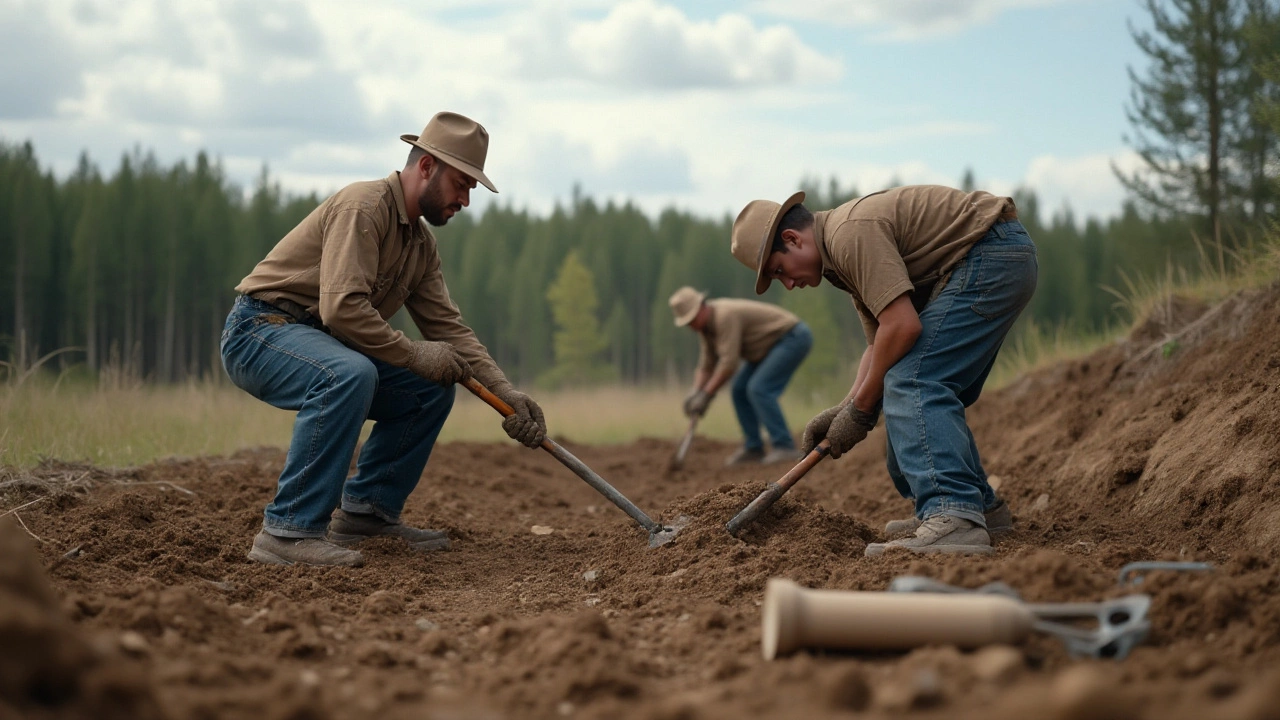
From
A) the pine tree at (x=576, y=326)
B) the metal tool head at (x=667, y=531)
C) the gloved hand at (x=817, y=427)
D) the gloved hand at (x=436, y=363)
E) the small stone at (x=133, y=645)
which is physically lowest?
the pine tree at (x=576, y=326)

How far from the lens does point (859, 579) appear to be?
11.1ft

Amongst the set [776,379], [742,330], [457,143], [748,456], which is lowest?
[748,456]

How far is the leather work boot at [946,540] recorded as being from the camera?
3.87 metres

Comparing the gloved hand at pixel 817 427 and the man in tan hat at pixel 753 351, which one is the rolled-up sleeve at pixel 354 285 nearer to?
the gloved hand at pixel 817 427

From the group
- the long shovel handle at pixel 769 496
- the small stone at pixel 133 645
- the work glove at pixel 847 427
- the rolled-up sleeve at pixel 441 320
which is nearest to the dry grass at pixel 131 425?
the rolled-up sleeve at pixel 441 320

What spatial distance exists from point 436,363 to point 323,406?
1.80 ft

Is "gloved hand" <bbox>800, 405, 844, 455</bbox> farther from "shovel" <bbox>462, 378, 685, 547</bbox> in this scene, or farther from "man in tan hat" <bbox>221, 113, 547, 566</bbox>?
"man in tan hat" <bbox>221, 113, 547, 566</bbox>

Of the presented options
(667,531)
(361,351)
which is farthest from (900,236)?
(361,351)

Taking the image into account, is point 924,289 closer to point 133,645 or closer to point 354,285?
point 354,285

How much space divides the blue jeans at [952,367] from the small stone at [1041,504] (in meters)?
1.48

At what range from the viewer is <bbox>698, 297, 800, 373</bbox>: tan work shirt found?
9.56 metres

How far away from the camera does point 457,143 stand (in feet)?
15.1

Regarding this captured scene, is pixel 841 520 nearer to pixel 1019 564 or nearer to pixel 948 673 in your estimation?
pixel 1019 564

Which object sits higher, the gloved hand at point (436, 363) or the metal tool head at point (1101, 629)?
the gloved hand at point (436, 363)
